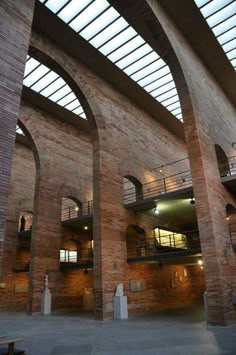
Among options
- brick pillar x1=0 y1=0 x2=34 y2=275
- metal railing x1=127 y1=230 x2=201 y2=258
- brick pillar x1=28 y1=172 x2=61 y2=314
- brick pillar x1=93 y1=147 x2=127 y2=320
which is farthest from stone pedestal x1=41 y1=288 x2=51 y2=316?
brick pillar x1=0 y1=0 x2=34 y2=275

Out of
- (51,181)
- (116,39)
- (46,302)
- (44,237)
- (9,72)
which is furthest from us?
(51,181)

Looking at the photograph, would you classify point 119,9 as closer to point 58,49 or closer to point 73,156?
point 58,49

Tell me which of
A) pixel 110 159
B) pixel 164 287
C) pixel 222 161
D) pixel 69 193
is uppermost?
pixel 222 161

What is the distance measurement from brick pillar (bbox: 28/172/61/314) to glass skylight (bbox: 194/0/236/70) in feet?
→ 37.7

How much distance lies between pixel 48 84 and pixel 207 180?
34.5 feet

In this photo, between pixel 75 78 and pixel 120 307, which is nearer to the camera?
pixel 120 307

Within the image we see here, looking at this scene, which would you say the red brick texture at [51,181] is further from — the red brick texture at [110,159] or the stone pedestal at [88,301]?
the red brick texture at [110,159]

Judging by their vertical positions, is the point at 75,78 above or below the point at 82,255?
above

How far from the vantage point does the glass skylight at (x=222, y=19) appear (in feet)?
39.3

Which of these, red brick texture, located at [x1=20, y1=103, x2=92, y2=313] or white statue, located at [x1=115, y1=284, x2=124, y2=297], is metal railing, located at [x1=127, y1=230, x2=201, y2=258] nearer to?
white statue, located at [x1=115, y1=284, x2=124, y2=297]

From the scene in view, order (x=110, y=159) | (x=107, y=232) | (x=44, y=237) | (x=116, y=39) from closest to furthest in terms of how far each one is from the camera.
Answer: (x=107, y=232) < (x=116, y=39) < (x=110, y=159) < (x=44, y=237)

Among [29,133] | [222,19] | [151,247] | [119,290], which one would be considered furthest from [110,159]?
[222,19]

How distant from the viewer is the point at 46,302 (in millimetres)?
13305

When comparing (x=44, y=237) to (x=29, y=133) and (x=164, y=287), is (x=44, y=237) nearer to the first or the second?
(x=29, y=133)
